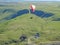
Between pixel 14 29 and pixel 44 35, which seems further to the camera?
pixel 14 29

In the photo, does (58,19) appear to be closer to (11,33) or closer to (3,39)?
(11,33)

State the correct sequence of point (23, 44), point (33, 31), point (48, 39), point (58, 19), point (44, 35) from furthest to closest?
point (58, 19) < point (33, 31) < point (44, 35) < point (48, 39) < point (23, 44)

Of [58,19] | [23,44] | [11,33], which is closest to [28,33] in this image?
[11,33]

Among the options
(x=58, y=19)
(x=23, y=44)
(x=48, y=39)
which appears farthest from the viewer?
(x=58, y=19)

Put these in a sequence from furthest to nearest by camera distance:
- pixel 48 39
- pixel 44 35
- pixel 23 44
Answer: pixel 44 35 < pixel 48 39 < pixel 23 44

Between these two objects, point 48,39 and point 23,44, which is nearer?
point 23,44

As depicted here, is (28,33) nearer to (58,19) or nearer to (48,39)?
(48,39)

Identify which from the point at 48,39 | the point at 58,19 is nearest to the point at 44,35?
the point at 48,39

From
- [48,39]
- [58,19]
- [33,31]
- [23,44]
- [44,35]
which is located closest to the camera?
[23,44]
